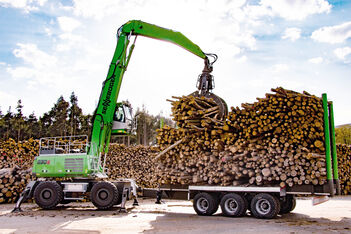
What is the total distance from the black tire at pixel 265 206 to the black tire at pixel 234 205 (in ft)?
0.89

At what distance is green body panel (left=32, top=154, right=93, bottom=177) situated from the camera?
12.4 metres

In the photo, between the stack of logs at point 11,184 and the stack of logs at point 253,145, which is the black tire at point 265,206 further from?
the stack of logs at point 11,184

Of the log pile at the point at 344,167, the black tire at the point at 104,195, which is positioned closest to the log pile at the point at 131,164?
the black tire at the point at 104,195

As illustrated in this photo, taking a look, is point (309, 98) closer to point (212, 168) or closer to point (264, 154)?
point (264, 154)

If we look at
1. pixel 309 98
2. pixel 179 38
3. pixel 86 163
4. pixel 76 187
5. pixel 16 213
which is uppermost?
pixel 179 38

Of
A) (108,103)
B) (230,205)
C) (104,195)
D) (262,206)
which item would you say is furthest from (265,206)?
(108,103)

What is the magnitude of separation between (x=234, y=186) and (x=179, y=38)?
6418 mm

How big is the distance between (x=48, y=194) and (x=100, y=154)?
2295 millimetres

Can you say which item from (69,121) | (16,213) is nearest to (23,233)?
(16,213)

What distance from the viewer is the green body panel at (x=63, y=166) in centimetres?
1237

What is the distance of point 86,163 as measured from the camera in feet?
40.5

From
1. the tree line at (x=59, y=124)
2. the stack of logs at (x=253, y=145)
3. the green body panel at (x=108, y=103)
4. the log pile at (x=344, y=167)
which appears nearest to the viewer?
the stack of logs at (x=253, y=145)

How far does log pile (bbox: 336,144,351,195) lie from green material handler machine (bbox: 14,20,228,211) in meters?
8.48

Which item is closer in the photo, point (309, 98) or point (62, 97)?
point (309, 98)
